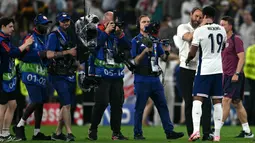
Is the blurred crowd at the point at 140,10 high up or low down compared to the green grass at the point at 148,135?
up

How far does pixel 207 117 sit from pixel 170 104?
7.51m

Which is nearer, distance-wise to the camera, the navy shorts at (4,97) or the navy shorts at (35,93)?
the navy shorts at (4,97)

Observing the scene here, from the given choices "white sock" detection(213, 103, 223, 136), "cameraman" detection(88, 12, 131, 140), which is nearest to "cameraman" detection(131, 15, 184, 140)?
"cameraman" detection(88, 12, 131, 140)

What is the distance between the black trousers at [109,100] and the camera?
16.8 metres

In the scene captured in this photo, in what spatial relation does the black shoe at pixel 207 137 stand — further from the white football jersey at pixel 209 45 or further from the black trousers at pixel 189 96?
the white football jersey at pixel 209 45

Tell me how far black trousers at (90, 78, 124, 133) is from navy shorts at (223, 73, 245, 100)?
2.61 m

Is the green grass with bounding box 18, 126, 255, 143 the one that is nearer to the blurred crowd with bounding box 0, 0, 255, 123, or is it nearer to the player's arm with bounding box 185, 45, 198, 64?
the player's arm with bounding box 185, 45, 198, 64

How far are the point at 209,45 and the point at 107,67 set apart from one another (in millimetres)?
2418

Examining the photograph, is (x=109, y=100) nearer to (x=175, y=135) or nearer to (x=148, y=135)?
(x=175, y=135)

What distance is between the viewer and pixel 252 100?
2358cm

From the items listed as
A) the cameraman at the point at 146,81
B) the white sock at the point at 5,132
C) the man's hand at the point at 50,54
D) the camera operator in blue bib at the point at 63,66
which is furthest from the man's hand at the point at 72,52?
the white sock at the point at 5,132

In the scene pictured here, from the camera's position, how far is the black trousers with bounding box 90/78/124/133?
16812 mm

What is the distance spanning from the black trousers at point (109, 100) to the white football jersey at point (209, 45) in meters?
2.19

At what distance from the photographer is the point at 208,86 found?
50.9 ft
